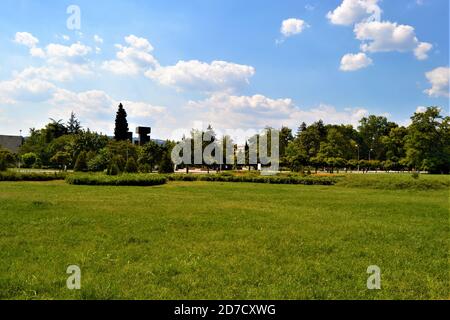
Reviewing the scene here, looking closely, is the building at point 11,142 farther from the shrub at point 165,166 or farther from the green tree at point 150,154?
the shrub at point 165,166

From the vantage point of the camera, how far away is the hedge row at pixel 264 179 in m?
35.2

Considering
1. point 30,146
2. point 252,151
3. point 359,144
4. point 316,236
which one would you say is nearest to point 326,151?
point 252,151

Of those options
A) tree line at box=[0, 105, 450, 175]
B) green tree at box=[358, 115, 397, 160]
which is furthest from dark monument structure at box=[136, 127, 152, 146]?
green tree at box=[358, 115, 397, 160]

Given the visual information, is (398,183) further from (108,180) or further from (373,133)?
(373,133)

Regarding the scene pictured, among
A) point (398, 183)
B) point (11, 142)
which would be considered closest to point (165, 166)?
point (398, 183)

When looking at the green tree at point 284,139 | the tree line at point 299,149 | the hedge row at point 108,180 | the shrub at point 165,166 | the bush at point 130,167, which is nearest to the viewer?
the hedge row at point 108,180

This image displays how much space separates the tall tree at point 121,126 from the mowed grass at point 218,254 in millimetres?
68890

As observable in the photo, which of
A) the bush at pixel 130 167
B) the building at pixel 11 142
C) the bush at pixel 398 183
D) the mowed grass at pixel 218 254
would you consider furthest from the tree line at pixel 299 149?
the mowed grass at pixel 218 254

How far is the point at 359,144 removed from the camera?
90312 millimetres

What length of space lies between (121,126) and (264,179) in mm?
53685

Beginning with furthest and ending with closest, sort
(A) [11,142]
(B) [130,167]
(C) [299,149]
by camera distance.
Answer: (A) [11,142], (C) [299,149], (B) [130,167]

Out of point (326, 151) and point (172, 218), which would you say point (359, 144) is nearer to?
point (326, 151)

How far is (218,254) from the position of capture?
819 centimetres

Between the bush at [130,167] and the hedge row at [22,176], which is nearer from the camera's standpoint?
the hedge row at [22,176]
